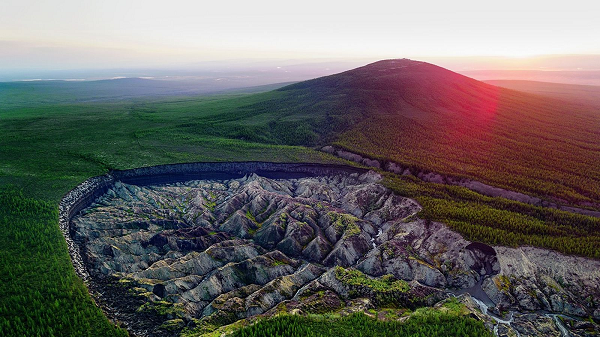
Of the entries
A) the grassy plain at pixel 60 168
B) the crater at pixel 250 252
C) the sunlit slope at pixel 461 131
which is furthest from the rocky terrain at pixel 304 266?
the sunlit slope at pixel 461 131

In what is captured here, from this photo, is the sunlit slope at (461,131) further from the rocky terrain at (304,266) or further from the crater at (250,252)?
the rocky terrain at (304,266)

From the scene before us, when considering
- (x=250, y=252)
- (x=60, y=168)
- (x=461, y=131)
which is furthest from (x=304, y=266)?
(x=461, y=131)

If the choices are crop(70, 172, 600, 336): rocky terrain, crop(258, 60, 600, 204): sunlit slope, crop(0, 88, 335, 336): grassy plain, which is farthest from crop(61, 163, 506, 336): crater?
crop(258, 60, 600, 204): sunlit slope

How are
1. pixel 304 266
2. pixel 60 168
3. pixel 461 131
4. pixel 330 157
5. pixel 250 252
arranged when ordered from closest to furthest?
pixel 304 266 → pixel 250 252 → pixel 60 168 → pixel 330 157 → pixel 461 131

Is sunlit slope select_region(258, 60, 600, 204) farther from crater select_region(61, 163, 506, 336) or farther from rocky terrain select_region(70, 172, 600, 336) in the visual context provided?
rocky terrain select_region(70, 172, 600, 336)

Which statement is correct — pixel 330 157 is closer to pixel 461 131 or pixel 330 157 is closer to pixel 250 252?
pixel 250 252

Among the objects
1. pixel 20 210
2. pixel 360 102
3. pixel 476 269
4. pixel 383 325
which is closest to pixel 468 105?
pixel 360 102
